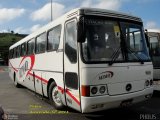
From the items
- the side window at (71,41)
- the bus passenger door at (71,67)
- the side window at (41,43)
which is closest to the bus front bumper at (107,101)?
the bus passenger door at (71,67)

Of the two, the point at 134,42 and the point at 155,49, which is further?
the point at 155,49

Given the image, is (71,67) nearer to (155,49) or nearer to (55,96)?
(55,96)

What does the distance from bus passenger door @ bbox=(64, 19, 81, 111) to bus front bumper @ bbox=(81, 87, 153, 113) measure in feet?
1.13

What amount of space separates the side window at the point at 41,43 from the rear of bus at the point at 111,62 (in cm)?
345

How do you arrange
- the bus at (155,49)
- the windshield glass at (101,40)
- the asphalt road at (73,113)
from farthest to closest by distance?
the bus at (155,49) → the asphalt road at (73,113) → the windshield glass at (101,40)

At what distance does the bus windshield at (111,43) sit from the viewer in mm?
7379

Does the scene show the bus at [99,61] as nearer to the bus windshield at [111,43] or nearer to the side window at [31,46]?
the bus windshield at [111,43]

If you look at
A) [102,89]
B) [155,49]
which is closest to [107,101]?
[102,89]

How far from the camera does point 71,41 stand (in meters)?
7.97

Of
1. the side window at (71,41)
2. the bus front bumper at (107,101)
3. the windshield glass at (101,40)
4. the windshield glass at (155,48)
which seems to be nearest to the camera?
the bus front bumper at (107,101)

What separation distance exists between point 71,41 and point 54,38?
163 centimetres

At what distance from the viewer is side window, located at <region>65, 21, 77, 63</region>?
769 cm

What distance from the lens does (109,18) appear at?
783 centimetres

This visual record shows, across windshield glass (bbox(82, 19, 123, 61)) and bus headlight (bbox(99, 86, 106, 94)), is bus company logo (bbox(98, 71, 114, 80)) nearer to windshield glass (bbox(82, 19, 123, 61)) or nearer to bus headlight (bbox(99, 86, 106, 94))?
bus headlight (bbox(99, 86, 106, 94))
